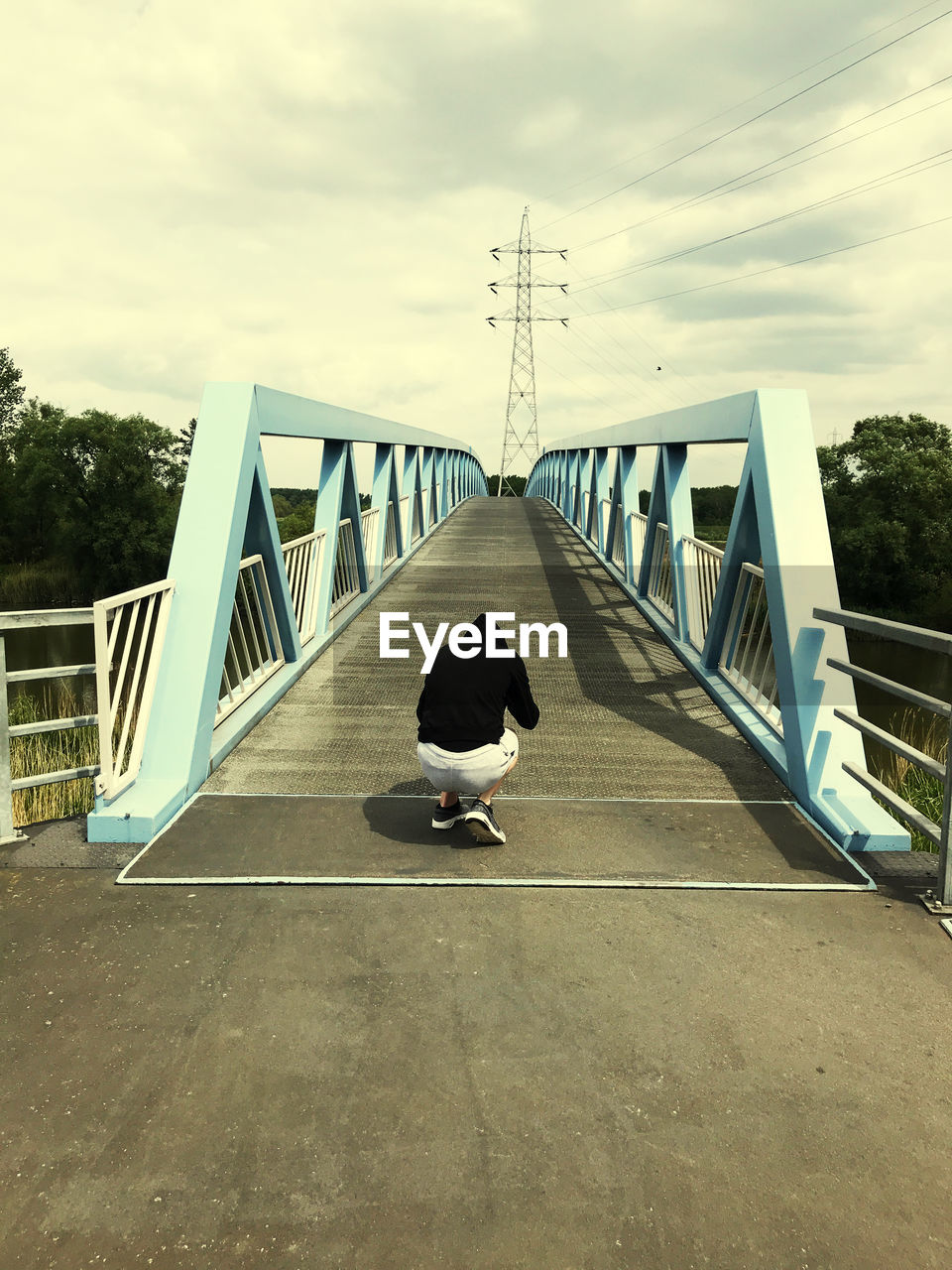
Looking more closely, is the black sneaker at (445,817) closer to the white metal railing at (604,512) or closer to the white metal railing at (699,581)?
the white metal railing at (699,581)

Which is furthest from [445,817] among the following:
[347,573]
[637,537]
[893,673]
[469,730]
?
[893,673]

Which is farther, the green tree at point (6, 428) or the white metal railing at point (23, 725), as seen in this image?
the green tree at point (6, 428)

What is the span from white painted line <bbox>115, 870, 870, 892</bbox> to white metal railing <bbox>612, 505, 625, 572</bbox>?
396 inches

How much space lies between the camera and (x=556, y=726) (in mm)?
6508

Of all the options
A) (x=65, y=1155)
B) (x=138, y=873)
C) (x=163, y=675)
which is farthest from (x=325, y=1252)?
(x=163, y=675)

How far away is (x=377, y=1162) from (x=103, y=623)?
2.65 metres

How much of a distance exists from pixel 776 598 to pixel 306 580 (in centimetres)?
484

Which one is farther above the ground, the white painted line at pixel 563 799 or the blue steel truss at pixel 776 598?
the blue steel truss at pixel 776 598

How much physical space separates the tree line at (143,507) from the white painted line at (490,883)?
36.5 meters

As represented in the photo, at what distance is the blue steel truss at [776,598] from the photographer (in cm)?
487

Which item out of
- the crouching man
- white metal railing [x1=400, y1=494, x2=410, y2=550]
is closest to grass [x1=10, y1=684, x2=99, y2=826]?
the crouching man

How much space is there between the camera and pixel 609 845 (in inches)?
172

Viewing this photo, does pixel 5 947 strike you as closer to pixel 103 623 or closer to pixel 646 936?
pixel 103 623
